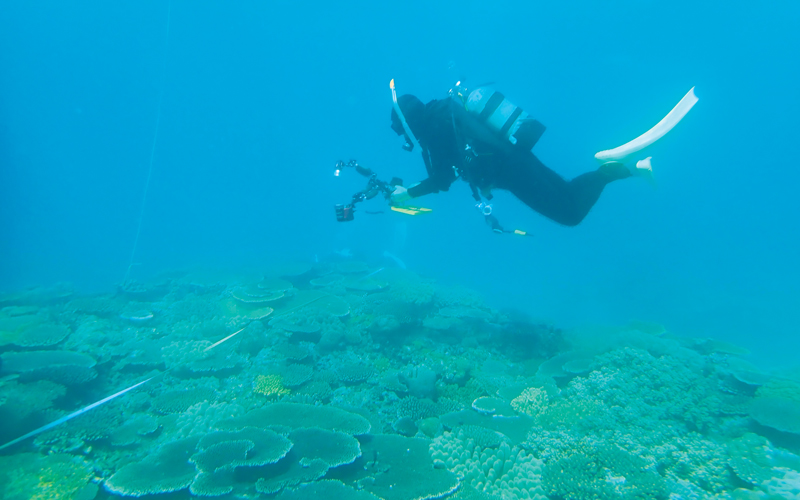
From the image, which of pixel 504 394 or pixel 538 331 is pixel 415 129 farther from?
pixel 538 331

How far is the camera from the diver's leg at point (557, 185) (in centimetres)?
495

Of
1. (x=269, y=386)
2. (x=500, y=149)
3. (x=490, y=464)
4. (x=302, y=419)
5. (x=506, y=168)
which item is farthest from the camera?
(x=269, y=386)

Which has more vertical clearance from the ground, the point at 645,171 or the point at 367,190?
the point at 645,171

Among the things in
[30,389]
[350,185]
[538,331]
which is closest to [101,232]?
[350,185]

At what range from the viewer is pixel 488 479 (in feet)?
12.8

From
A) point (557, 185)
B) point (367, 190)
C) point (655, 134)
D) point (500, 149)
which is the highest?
point (655, 134)

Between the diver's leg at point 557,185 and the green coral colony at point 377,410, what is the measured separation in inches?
109

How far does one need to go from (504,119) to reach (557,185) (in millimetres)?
1164

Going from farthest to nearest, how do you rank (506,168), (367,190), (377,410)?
1. (367,190)
2. (377,410)
3. (506,168)

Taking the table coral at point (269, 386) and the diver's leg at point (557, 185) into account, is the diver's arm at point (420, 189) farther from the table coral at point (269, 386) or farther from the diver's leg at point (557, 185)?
the table coral at point (269, 386)

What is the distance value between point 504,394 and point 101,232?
61252mm

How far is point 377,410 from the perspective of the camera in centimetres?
523

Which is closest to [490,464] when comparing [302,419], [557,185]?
[302,419]

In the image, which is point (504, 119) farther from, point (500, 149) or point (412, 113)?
point (412, 113)
